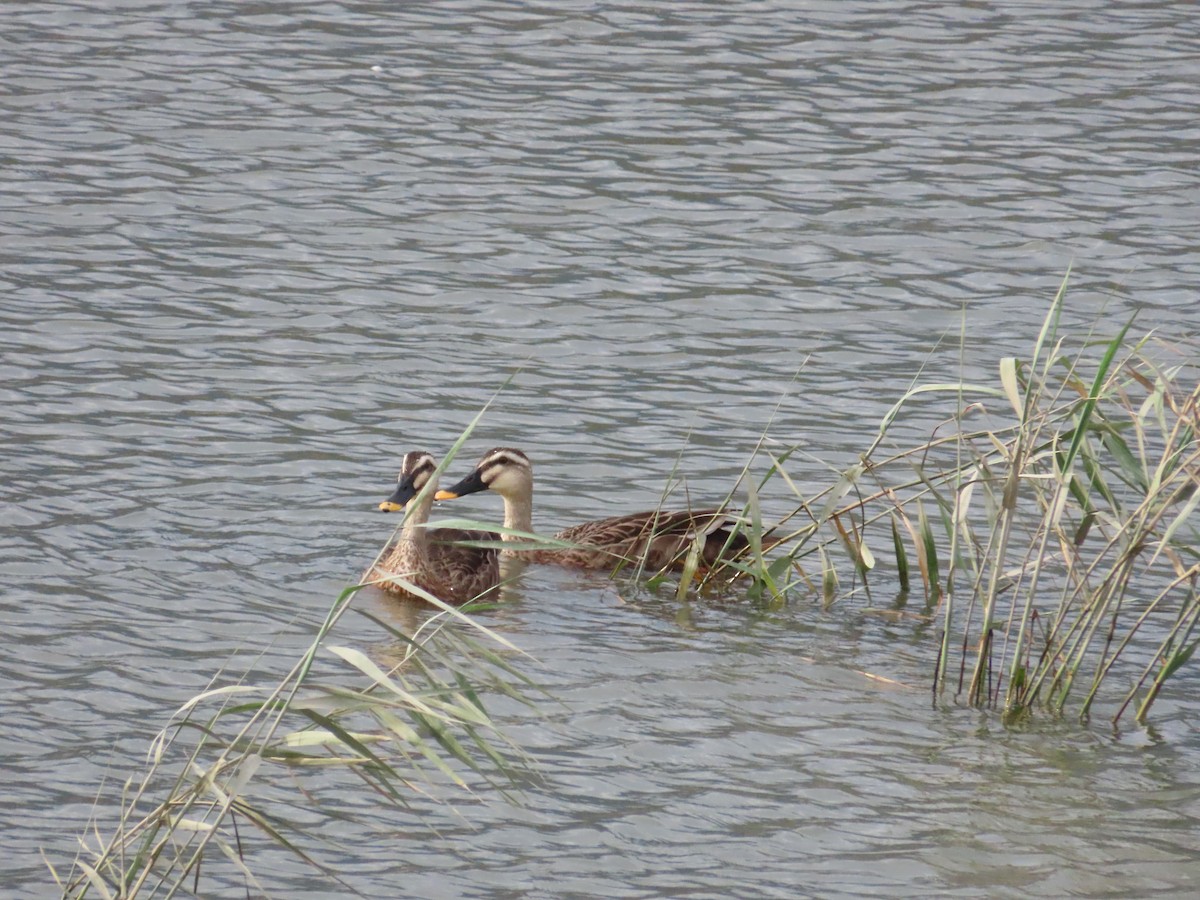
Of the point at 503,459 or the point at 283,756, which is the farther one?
the point at 503,459

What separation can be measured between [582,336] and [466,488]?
9.19 feet

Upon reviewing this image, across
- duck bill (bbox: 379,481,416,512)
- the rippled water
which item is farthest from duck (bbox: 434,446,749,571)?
duck bill (bbox: 379,481,416,512)

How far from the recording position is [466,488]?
1120cm

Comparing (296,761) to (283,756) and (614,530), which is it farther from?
(614,530)

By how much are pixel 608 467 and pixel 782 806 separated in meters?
4.54

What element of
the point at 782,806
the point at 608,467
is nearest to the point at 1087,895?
the point at 782,806

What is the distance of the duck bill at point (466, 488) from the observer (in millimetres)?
11094

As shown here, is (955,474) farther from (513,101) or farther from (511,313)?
(513,101)

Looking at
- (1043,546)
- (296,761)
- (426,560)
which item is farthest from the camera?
(426,560)

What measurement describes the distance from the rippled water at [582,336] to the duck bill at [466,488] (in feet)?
1.46

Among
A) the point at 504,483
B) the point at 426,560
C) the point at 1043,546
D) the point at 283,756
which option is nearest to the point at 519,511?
the point at 504,483

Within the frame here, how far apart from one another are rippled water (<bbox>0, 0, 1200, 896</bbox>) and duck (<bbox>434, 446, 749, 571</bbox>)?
0.25 meters

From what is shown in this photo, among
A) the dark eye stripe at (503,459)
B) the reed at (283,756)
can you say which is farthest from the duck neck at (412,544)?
the reed at (283,756)

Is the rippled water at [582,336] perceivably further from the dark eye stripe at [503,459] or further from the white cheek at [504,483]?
the dark eye stripe at [503,459]
